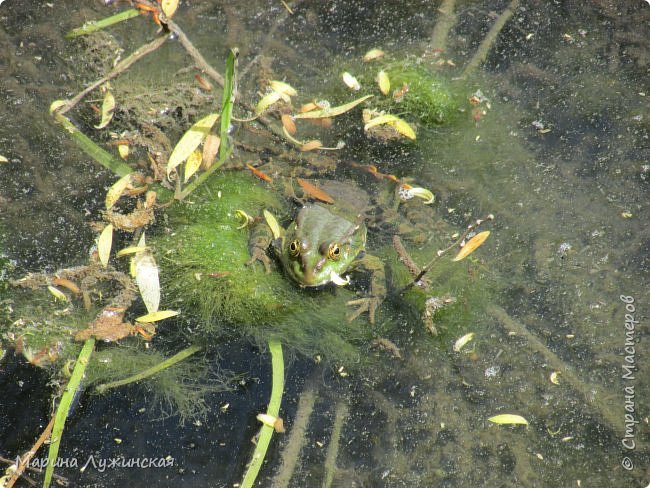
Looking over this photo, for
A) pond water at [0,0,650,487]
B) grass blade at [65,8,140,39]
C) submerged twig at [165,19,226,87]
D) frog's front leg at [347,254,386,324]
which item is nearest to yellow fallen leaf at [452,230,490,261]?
pond water at [0,0,650,487]

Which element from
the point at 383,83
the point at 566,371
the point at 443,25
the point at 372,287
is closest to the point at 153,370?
the point at 372,287

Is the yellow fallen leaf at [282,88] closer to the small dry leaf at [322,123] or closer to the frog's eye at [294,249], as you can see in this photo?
the small dry leaf at [322,123]

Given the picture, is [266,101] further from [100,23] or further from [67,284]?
[67,284]

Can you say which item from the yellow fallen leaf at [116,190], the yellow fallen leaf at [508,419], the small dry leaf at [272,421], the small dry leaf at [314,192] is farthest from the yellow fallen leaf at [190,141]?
the yellow fallen leaf at [508,419]

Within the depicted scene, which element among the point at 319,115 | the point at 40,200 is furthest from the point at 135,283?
the point at 319,115

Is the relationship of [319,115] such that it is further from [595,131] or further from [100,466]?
[100,466]

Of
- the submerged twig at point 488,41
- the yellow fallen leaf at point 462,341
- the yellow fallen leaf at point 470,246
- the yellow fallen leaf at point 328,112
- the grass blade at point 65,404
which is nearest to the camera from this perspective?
the grass blade at point 65,404
